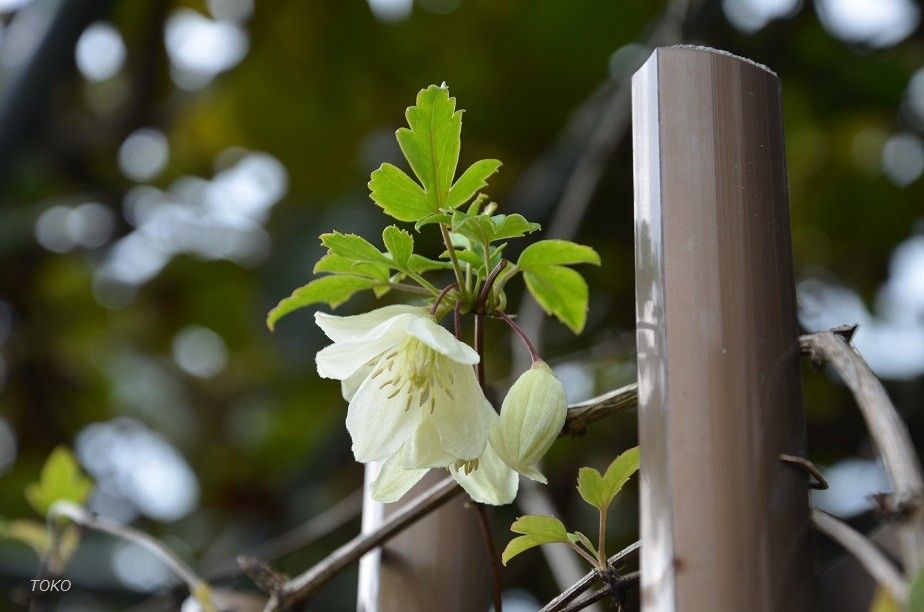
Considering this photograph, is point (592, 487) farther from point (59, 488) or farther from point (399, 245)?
point (59, 488)

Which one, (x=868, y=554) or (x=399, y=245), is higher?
(x=399, y=245)

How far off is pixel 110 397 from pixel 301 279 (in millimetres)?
575

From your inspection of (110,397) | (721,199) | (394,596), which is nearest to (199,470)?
(110,397)

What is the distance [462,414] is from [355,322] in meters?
0.06

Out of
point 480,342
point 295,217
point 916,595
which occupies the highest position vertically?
point 295,217

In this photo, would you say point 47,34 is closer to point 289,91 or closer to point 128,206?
point 289,91

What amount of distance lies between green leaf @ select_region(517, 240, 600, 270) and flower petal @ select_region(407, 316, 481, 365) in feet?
0.19

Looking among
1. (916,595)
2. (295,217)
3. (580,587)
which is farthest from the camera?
(295,217)

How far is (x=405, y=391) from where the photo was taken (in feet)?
1.23

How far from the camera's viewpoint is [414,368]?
0.37 meters

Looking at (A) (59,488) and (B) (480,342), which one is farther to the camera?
(A) (59,488)

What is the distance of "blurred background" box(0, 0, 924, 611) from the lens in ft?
4.52

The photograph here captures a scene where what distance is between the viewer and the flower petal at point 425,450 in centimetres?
35

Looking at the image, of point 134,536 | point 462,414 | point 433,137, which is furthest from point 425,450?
point 134,536
